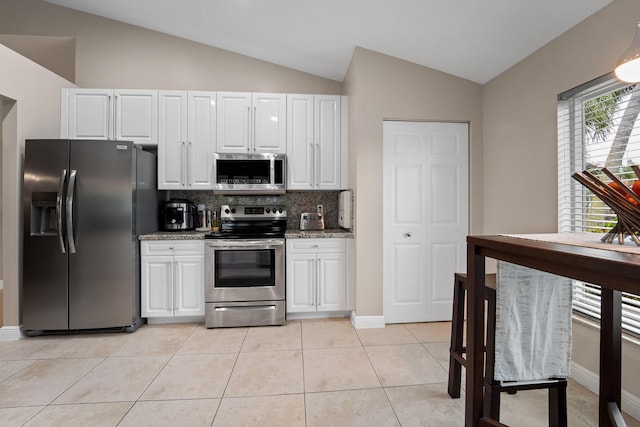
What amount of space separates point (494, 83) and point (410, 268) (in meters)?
2.00

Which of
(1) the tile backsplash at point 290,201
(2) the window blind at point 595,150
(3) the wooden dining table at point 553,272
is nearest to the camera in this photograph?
(3) the wooden dining table at point 553,272

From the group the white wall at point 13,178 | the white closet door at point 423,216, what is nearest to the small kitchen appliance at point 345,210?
the white closet door at point 423,216

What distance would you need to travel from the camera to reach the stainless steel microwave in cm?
313

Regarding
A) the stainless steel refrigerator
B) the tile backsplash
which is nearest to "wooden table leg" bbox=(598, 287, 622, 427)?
the tile backsplash

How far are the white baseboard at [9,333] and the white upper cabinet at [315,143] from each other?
2.84m

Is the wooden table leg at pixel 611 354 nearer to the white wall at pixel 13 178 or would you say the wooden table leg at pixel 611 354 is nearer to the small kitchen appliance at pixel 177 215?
the small kitchen appliance at pixel 177 215

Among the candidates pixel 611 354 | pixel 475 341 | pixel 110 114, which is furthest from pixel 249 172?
pixel 611 354

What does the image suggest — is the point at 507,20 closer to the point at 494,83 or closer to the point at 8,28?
the point at 494,83

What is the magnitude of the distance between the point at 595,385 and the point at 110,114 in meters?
4.74

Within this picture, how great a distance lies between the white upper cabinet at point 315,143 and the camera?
3.29 meters

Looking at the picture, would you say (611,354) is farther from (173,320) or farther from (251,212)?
(173,320)

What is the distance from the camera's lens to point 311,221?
346cm

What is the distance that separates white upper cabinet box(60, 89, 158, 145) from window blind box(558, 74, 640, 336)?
376 cm

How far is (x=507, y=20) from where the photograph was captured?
2168mm
